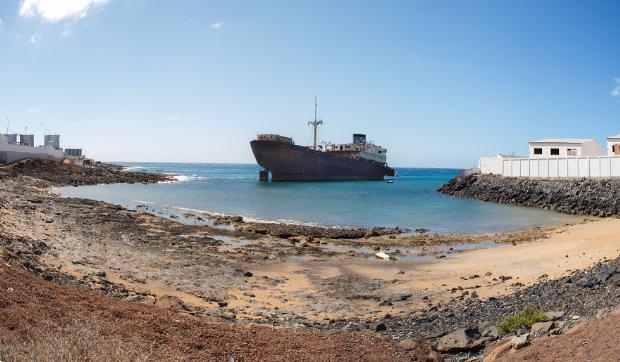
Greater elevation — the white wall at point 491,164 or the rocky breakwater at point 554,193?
the white wall at point 491,164

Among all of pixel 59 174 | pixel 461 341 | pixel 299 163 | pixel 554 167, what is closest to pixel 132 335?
Result: pixel 461 341

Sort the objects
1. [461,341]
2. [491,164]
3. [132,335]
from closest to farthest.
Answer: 1. [132,335]
2. [461,341]
3. [491,164]

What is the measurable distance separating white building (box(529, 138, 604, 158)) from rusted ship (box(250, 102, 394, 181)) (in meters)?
34.4

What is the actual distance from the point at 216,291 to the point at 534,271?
885 cm

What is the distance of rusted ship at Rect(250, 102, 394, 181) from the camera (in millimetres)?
76562

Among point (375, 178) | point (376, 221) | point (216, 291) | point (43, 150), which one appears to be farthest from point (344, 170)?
point (216, 291)

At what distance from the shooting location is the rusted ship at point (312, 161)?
76562 mm

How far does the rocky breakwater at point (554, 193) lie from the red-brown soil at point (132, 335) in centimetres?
3316

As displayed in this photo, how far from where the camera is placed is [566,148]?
53125 millimetres

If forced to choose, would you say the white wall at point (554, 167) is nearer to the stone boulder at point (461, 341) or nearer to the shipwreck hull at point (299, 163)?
the shipwreck hull at point (299, 163)

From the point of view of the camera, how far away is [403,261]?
699 inches

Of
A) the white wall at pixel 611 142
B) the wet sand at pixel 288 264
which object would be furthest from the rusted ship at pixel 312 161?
the wet sand at pixel 288 264

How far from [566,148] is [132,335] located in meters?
55.2

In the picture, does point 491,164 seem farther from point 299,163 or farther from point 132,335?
point 132,335
